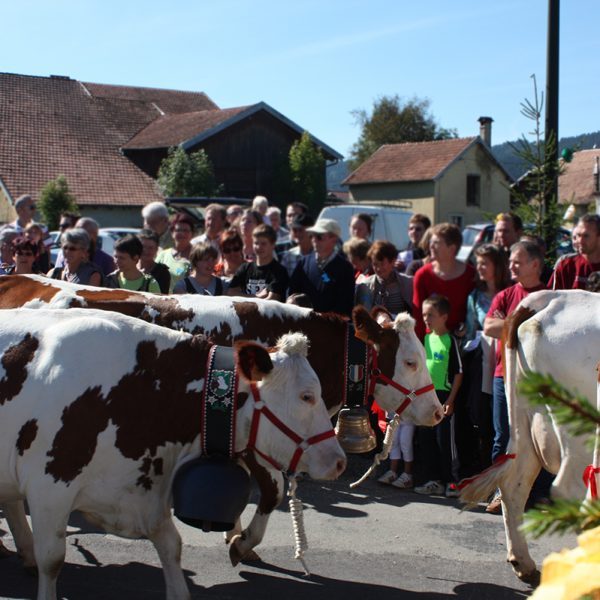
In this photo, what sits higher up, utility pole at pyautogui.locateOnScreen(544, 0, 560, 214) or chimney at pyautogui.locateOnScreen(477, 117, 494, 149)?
chimney at pyautogui.locateOnScreen(477, 117, 494, 149)

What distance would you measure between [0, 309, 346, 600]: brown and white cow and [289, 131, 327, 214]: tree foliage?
34.8m

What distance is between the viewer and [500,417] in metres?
6.47

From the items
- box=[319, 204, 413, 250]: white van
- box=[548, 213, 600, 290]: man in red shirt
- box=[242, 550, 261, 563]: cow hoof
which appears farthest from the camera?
box=[319, 204, 413, 250]: white van

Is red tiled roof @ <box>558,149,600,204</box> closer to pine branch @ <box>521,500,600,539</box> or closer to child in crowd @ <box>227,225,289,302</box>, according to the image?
child in crowd @ <box>227,225,289,302</box>

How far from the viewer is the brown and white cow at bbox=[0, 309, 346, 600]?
3846mm

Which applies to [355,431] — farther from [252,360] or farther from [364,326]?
[252,360]

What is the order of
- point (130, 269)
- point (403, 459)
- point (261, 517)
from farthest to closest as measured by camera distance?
1. point (403, 459)
2. point (130, 269)
3. point (261, 517)

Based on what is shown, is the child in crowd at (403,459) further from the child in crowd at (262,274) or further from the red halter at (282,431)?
the red halter at (282,431)

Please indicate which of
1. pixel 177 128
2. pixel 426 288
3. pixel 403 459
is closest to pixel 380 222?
pixel 426 288

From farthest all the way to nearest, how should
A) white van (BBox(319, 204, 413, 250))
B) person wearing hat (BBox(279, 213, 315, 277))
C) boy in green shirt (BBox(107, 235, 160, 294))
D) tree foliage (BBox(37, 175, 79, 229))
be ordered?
tree foliage (BBox(37, 175, 79, 229)) → white van (BBox(319, 204, 413, 250)) → person wearing hat (BBox(279, 213, 315, 277)) → boy in green shirt (BBox(107, 235, 160, 294))

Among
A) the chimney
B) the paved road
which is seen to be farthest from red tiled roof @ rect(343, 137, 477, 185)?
the paved road

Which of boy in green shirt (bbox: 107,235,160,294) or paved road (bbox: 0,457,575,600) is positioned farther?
boy in green shirt (bbox: 107,235,160,294)

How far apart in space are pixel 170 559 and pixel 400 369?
2.13m

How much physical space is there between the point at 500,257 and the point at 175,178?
2978 centimetres
